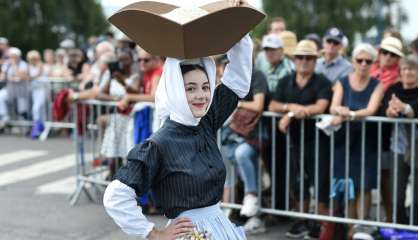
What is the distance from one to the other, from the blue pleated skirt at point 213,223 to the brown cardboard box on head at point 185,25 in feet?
2.40

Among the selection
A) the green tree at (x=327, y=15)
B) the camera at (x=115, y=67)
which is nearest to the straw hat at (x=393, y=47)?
the camera at (x=115, y=67)

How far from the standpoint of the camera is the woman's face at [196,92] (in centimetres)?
322

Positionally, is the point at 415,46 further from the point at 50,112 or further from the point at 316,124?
the point at 50,112

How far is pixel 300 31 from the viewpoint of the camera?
5444 cm

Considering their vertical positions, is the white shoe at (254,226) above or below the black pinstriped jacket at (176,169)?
below

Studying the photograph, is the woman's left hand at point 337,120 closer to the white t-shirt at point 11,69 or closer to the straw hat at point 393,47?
the straw hat at point 393,47


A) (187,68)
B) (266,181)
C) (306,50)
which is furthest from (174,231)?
(266,181)

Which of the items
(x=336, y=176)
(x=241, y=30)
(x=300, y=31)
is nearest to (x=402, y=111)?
(x=336, y=176)

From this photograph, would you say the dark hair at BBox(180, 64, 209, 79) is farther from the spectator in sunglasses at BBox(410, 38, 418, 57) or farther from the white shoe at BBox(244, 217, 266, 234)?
the spectator in sunglasses at BBox(410, 38, 418, 57)

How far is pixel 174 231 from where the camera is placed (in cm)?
315

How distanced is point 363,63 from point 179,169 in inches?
132

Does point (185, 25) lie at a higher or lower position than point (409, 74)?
higher

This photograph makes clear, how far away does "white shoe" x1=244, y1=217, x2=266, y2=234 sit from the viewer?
6.66 m

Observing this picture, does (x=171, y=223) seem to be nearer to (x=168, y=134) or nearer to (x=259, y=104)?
(x=168, y=134)
